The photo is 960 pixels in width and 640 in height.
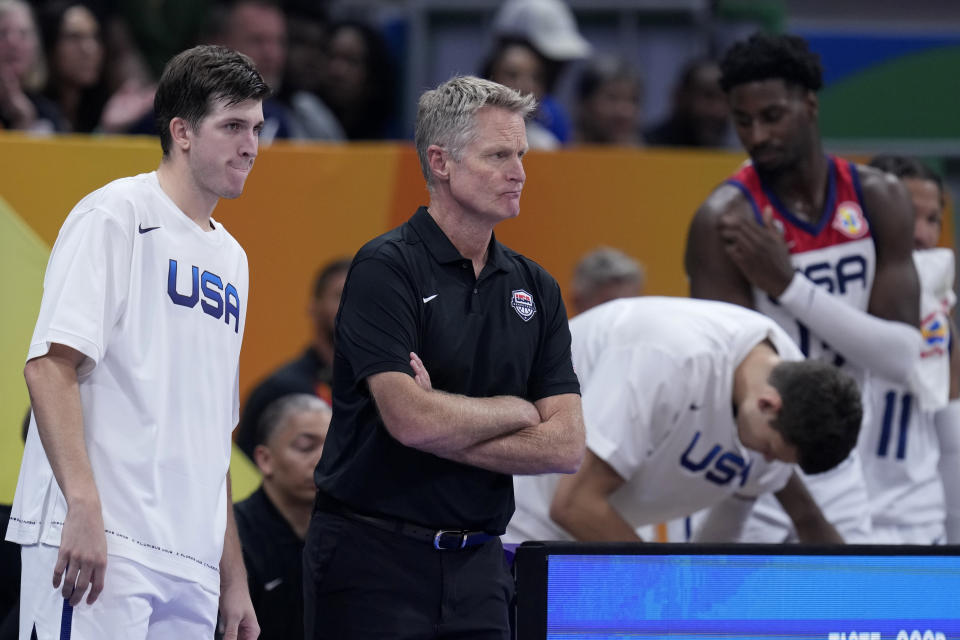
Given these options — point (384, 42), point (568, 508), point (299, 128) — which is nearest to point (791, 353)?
point (568, 508)

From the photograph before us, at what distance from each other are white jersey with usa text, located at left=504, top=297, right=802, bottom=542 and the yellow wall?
1512 millimetres

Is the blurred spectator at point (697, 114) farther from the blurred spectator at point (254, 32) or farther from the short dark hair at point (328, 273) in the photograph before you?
the short dark hair at point (328, 273)

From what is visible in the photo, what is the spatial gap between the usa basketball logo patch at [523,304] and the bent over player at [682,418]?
34.8 inches

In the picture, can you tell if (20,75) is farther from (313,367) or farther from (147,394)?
(147,394)

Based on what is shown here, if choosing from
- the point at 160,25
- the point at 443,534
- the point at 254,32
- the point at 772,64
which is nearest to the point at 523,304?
the point at 443,534

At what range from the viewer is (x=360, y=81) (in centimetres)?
678

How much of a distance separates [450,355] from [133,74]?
4.13m

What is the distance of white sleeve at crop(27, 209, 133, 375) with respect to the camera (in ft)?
8.16

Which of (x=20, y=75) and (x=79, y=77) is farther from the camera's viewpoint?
(x=79, y=77)

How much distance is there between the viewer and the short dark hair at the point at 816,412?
358 centimetres

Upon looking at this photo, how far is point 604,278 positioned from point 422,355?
265 cm

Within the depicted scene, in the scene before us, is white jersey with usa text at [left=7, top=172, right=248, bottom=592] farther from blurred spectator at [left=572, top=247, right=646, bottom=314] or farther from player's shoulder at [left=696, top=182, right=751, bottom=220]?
blurred spectator at [left=572, top=247, right=646, bottom=314]

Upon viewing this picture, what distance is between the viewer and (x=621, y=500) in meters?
4.01

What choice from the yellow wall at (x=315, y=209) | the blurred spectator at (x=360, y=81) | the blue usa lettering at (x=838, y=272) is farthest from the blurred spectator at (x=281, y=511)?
the blurred spectator at (x=360, y=81)
